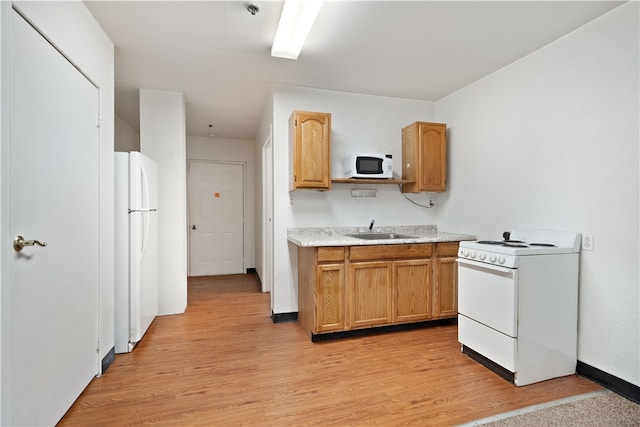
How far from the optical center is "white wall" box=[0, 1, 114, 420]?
1.29 meters

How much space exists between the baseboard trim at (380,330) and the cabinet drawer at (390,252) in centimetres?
72

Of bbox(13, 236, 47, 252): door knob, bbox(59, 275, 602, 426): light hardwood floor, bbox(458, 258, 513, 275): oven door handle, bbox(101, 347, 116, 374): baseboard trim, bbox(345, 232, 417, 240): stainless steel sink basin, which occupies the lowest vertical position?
bbox(59, 275, 602, 426): light hardwood floor

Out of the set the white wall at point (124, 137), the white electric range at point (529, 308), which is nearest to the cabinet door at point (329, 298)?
the white electric range at point (529, 308)

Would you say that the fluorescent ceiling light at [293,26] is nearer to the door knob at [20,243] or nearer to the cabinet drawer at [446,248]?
the door knob at [20,243]

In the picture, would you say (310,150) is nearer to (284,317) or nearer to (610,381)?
(284,317)

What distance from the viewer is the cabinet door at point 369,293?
9.14ft

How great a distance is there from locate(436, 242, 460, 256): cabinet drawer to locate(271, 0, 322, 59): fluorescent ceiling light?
2.26 m

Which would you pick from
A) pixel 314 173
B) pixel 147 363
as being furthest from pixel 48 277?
pixel 314 173

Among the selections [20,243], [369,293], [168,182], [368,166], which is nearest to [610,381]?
[369,293]

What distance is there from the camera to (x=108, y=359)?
7.51 feet

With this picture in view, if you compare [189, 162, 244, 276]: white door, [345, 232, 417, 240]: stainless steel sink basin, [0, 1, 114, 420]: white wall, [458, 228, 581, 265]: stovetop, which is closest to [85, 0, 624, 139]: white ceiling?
[0, 1, 114, 420]: white wall

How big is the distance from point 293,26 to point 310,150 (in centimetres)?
111

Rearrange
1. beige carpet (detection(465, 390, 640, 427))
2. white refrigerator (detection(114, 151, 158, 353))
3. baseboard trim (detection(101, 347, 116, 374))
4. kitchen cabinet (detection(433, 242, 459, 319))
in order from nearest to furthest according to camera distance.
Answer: beige carpet (detection(465, 390, 640, 427)) < baseboard trim (detection(101, 347, 116, 374)) < white refrigerator (detection(114, 151, 158, 353)) < kitchen cabinet (detection(433, 242, 459, 319))

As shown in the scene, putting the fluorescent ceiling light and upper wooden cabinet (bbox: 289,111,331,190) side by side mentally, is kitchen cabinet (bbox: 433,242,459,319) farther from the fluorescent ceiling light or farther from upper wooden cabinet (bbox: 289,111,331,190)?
the fluorescent ceiling light
